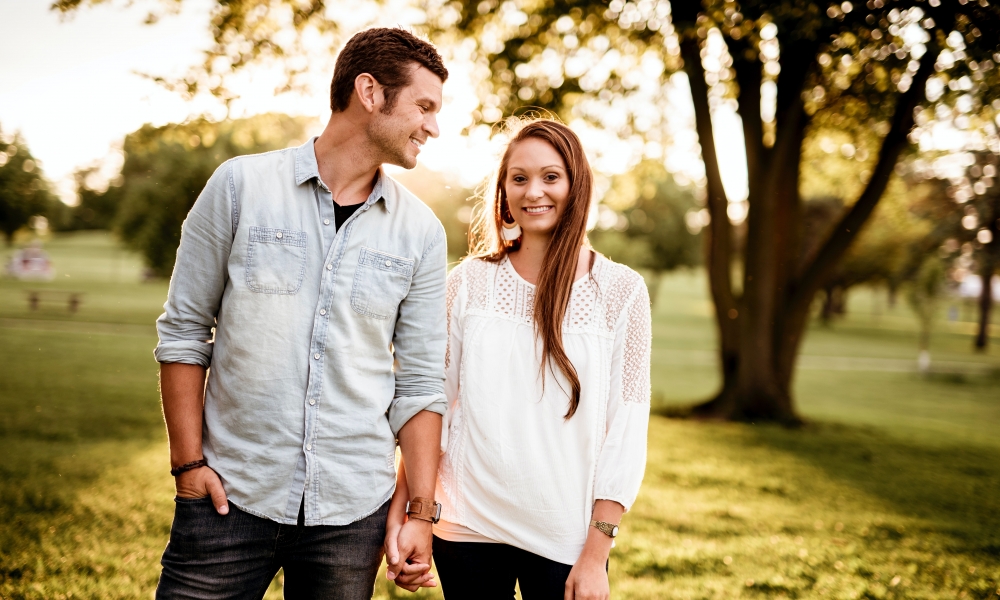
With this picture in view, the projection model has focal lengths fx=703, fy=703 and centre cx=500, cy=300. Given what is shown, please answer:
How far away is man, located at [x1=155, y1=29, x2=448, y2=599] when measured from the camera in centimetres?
214

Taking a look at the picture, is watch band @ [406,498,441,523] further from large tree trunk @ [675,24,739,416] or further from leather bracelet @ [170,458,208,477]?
large tree trunk @ [675,24,739,416]

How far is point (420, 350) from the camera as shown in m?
2.38

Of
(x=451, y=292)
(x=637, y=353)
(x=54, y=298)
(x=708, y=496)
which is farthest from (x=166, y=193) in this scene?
(x=637, y=353)

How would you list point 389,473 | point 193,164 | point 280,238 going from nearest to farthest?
1. point 280,238
2. point 389,473
3. point 193,164

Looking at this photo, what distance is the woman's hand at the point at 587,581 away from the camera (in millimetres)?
2271

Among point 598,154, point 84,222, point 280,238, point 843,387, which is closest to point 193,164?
point 598,154

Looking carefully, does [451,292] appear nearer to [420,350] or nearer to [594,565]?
[420,350]

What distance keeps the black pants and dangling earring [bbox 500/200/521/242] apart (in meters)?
1.14

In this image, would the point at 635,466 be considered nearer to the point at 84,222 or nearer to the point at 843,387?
the point at 843,387

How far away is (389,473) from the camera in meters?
2.35

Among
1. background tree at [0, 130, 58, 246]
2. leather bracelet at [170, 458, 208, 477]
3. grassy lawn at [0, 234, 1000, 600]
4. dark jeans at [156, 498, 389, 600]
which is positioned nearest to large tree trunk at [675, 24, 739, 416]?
grassy lawn at [0, 234, 1000, 600]

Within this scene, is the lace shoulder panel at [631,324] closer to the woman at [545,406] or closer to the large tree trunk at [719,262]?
the woman at [545,406]

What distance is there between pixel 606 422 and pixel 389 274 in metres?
0.91

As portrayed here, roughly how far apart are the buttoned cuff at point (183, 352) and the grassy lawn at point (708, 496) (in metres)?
2.97
